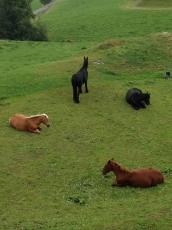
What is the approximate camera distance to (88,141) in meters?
13.6

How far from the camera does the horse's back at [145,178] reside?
10430 millimetres

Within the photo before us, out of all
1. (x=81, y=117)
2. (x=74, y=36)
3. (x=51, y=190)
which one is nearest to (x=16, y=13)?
(x=74, y=36)

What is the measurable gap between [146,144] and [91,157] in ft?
7.84

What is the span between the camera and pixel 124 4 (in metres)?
57.1

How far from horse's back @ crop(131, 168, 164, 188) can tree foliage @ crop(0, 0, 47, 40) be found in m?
34.3

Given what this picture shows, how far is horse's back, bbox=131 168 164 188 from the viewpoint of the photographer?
1043cm

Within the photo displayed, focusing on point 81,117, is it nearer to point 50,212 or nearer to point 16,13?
point 50,212

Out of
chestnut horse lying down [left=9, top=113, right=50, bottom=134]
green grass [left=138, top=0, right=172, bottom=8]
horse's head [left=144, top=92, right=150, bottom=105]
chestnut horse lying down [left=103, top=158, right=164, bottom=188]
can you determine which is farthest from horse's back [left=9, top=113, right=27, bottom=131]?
green grass [left=138, top=0, right=172, bottom=8]

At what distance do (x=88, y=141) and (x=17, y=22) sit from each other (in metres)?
32.2

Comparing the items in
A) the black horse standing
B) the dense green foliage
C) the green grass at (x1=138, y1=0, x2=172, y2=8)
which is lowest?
the dense green foliage

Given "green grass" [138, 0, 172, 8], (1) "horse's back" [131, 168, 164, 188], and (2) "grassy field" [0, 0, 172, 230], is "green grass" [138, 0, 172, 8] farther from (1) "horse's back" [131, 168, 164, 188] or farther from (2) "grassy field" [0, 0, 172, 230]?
(1) "horse's back" [131, 168, 164, 188]

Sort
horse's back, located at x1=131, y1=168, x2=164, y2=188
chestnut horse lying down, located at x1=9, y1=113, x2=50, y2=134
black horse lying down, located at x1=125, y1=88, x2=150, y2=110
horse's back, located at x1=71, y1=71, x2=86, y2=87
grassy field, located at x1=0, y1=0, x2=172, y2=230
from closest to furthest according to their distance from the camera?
grassy field, located at x1=0, y1=0, x2=172, y2=230 → horse's back, located at x1=131, y1=168, x2=164, y2=188 → chestnut horse lying down, located at x1=9, y1=113, x2=50, y2=134 → horse's back, located at x1=71, y1=71, x2=86, y2=87 → black horse lying down, located at x1=125, y1=88, x2=150, y2=110

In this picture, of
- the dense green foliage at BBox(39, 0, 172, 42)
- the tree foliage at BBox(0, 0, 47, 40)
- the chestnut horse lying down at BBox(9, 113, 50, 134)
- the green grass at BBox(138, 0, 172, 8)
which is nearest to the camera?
the chestnut horse lying down at BBox(9, 113, 50, 134)

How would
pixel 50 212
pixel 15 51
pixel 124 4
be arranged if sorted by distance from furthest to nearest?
pixel 124 4 → pixel 15 51 → pixel 50 212
